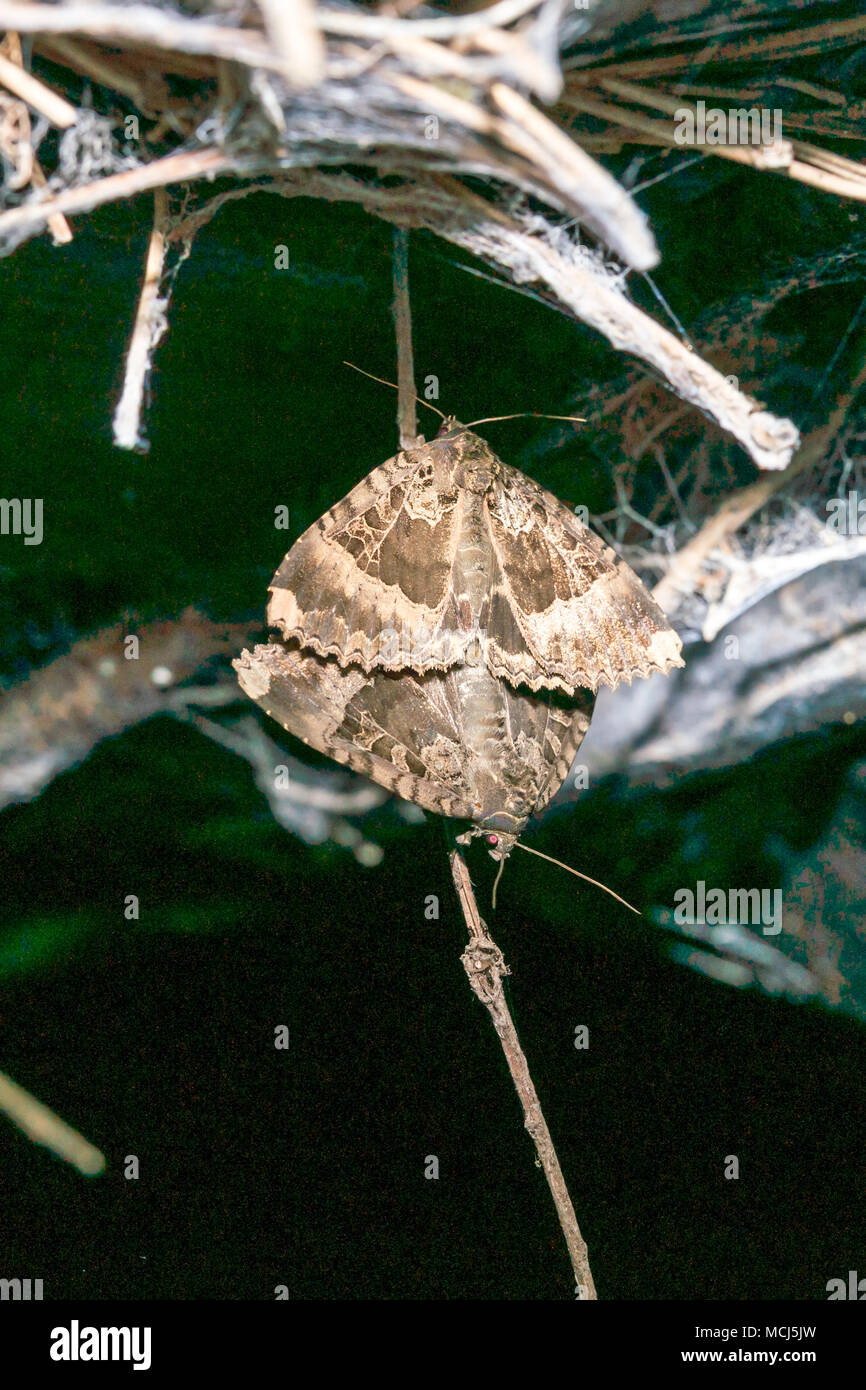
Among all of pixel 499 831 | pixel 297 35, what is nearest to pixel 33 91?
pixel 297 35

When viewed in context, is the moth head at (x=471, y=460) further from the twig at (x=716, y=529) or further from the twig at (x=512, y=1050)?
the twig at (x=512, y=1050)

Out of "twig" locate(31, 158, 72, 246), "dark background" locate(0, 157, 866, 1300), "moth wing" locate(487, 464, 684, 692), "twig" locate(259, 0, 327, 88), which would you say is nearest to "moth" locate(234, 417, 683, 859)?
"moth wing" locate(487, 464, 684, 692)

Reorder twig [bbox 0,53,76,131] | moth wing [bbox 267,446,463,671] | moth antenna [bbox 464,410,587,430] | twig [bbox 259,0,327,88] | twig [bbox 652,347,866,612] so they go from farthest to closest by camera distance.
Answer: twig [bbox 652,347,866,612]
moth antenna [bbox 464,410,587,430]
moth wing [bbox 267,446,463,671]
twig [bbox 0,53,76,131]
twig [bbox 259,0,327,88]

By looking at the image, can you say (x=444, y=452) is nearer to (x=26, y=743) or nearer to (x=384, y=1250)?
(x=26, y=743)

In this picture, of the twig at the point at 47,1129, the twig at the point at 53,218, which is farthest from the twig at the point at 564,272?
the twig at the point at 47,1129

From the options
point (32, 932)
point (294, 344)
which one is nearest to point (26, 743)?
point (32, 932)

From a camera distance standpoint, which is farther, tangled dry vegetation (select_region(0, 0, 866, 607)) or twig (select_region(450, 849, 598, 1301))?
twig (select_region(450, 849, 598, 1301))

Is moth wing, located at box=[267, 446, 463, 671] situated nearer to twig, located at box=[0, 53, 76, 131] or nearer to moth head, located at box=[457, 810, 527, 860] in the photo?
moth head, located at box=[457, 810, 527, 860]
